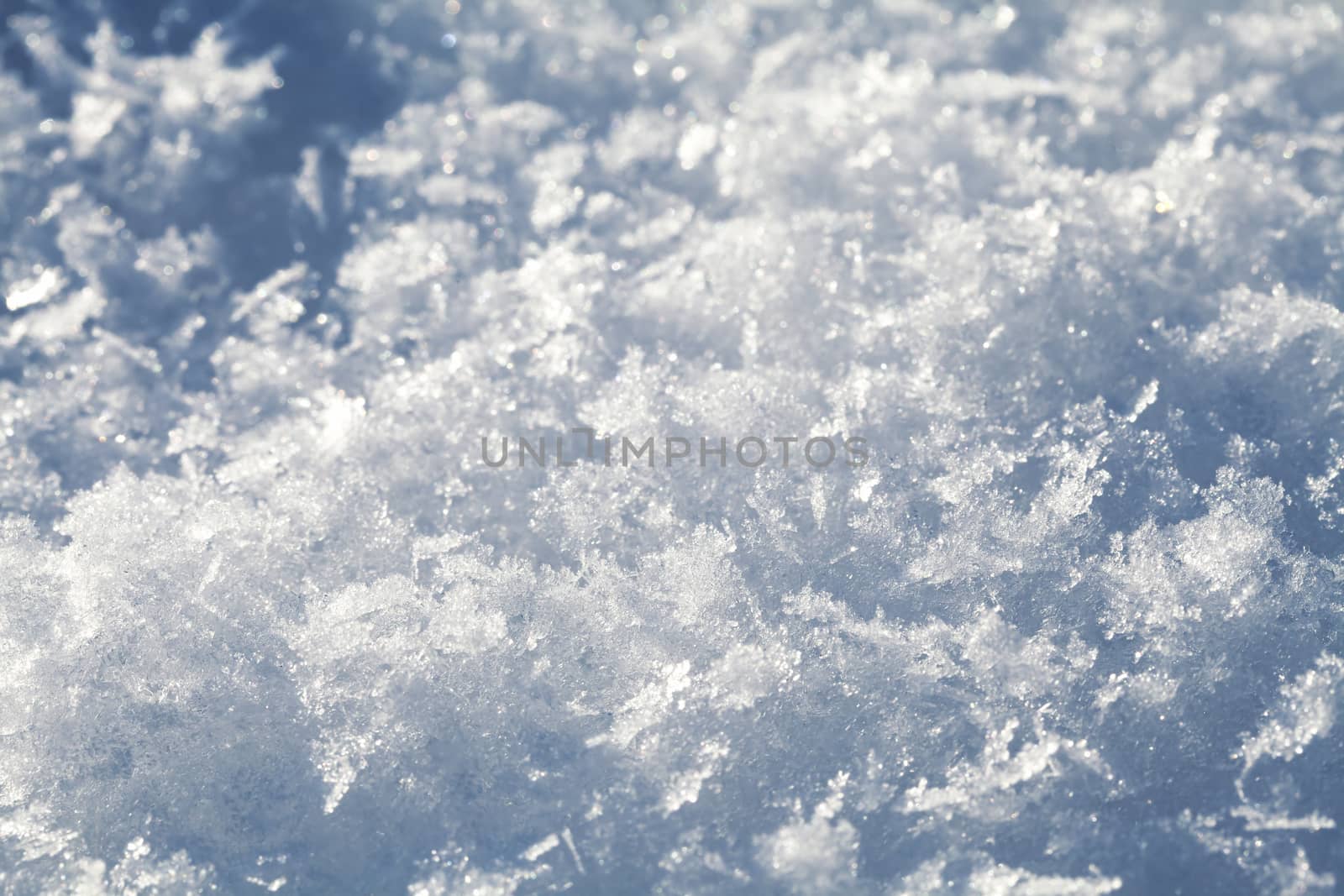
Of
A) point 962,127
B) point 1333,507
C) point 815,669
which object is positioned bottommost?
point 815,669

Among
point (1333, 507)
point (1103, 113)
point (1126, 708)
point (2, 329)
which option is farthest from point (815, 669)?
point (2, 329)

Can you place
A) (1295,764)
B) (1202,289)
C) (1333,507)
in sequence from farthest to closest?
1. (1202,289)
2. (1333,507)
3. (1295,764)

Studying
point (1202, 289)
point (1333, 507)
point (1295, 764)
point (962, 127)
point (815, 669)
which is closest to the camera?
point (1295, 764)

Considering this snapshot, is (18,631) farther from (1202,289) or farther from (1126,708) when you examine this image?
(1202,289)

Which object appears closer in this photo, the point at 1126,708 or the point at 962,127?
the point at 1126,708

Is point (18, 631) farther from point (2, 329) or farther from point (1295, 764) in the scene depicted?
point (1295, 764)

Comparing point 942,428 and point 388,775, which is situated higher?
point 942,428

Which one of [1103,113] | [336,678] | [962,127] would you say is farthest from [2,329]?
[1103,113]
